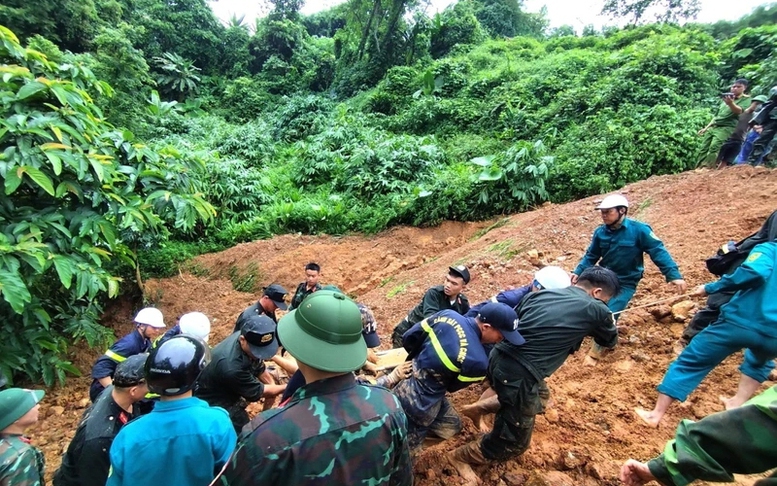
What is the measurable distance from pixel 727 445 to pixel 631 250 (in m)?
2.58

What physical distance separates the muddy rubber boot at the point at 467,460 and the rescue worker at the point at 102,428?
6.47ft

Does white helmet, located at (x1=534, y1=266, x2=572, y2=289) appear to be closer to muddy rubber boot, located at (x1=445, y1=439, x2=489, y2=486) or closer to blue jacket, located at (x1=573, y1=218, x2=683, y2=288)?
blue jacket, located at (x1=573, y1=218, x2=683, y2=288)

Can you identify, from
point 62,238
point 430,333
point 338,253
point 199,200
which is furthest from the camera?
point 338,253

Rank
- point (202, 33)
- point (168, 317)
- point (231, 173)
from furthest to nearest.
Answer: point (202, 33) → point (231, 173) → point (168, 317)

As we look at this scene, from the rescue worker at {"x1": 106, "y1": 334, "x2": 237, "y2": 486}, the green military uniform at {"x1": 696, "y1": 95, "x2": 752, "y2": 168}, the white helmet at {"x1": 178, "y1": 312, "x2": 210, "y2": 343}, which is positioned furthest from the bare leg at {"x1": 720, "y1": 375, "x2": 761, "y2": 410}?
the green military uniform at {"x1": 696, "y1": 95, "x2": 752, "y2": 168}

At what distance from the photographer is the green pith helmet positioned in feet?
4.89

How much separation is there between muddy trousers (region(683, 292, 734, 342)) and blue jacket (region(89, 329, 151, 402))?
14.2 ft

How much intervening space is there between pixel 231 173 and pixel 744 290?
10992 mm

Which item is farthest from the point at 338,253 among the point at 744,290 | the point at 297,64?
the point at 297,64

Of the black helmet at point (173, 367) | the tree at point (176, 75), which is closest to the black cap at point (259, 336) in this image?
the black helmet at point (173, 367)

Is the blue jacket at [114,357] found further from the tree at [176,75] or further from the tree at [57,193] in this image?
the tree at [176,75]

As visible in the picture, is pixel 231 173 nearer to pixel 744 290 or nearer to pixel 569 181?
pixel 569 181

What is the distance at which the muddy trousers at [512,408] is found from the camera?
99.1 inches

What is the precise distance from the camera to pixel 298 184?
39.7 ft
